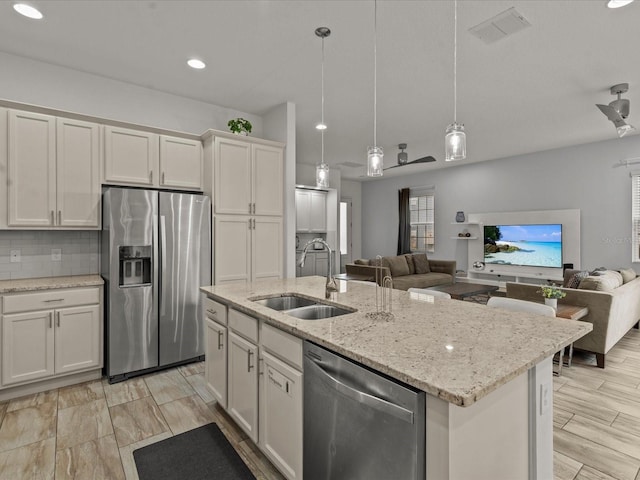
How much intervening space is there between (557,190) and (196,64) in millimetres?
6303

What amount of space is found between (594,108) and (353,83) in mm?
3081

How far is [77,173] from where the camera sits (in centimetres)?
305

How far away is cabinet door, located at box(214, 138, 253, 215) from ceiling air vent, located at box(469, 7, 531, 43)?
7.96ft

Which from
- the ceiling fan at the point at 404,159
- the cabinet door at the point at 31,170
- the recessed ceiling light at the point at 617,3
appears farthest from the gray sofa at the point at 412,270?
the cabinet door at the point at 31,170

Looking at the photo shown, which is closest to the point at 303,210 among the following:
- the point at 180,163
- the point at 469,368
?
the point at 180,163

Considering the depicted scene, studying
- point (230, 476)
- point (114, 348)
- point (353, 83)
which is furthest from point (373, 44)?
point (114, 348)

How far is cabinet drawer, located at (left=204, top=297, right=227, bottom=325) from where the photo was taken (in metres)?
2.33

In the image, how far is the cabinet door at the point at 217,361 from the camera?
2342mm

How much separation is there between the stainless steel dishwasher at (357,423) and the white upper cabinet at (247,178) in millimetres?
2495

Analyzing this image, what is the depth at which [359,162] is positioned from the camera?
7312 mm

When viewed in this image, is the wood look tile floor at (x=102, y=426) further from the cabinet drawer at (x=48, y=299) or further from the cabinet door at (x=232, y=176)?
the cabinet door at (x=232, y=176)

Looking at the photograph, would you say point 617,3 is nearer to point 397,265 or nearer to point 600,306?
point 600,306

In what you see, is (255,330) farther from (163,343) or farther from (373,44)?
(373,44)

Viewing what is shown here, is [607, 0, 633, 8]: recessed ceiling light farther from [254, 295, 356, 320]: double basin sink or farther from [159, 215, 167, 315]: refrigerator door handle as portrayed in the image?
[159, 215, 167, 315]: refrigerator door handle
